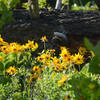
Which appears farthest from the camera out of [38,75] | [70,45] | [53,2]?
[53,2]

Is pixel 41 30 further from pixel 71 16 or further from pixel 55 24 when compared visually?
pixel 71 16

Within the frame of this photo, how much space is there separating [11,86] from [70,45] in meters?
1.33

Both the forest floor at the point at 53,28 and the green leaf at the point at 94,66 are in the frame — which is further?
the forest floor at the point at 53,28

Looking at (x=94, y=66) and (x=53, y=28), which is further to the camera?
(x=53, y=28)

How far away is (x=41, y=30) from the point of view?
3838 mm

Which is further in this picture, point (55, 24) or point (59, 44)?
point (55, 24)

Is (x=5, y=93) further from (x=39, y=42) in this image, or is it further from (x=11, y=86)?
(x=39, y=42)

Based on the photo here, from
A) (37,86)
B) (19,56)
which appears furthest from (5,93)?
(19,56)

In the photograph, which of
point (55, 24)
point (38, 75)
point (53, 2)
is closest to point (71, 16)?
point (55, 24)

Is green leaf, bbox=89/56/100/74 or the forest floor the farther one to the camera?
the forest floor

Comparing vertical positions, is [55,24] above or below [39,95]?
above

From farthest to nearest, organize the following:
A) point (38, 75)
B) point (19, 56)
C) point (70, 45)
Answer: point (70, 45), point (19, 56), point (38, 75)

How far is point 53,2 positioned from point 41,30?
5.67 metres

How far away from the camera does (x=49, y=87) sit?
2.28m
